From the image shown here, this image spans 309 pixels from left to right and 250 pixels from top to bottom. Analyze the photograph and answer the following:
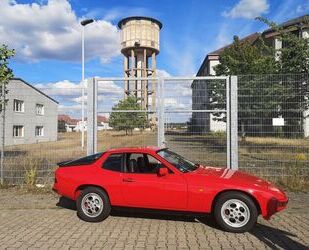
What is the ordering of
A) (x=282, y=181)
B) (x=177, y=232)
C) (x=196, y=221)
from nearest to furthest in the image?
(x=177, y=232), (x=196, y=221), (x=282, y=181)

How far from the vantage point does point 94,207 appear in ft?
27.6

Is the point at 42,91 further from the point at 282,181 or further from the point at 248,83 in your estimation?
the point at 282,181

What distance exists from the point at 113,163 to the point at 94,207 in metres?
0.86

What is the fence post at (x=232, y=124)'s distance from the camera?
11.8 meters

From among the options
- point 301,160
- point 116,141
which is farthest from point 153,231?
point 301,160

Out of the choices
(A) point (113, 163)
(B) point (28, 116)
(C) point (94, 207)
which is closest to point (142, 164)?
(A) point (113, 163)

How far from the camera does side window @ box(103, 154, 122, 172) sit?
8.55m

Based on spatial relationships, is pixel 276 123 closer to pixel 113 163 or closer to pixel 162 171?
pixel 162 171

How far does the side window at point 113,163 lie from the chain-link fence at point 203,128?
273 cm

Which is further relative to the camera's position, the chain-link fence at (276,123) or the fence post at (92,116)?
the fence post at (92,116)

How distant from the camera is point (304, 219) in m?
8.36

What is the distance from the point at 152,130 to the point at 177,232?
16.3 feet

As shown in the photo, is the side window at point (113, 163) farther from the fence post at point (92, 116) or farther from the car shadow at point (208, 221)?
the fence post at point (92, 116)

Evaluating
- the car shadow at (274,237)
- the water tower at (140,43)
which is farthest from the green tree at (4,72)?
the water tower at (140,43)
